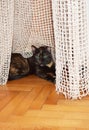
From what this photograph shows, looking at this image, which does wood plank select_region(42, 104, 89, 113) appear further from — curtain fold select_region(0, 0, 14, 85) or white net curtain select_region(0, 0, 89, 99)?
curtain fold select_region(0, 0, 14, 85)

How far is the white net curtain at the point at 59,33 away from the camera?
1359 mm

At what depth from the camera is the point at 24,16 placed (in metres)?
1.82

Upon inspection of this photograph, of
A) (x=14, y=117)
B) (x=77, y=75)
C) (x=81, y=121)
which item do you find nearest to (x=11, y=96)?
(x=14, y=117)

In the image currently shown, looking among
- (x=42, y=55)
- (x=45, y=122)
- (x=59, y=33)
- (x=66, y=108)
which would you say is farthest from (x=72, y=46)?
(x=42, y=55)

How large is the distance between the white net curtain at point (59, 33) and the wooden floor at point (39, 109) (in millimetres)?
105

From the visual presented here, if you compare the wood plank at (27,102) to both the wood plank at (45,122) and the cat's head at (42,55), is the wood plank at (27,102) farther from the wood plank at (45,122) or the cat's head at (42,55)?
the cat's head at (42,55)

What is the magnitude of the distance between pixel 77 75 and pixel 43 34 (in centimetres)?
53

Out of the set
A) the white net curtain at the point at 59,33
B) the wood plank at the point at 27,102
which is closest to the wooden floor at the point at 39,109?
the wood plank at the point at 27,102

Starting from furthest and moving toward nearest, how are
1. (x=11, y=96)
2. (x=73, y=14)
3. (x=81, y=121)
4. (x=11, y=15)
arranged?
(x=11, y=15) → (x=11, y=96) → (x=73, y=14) → (x=81, y=121)

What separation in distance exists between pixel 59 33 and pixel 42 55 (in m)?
0.56

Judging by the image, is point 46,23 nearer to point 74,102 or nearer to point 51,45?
point 51,45

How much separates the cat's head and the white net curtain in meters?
0.10

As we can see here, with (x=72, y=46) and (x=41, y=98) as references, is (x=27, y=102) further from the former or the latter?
(x=72, y=46)

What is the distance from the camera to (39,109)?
1.32 m
